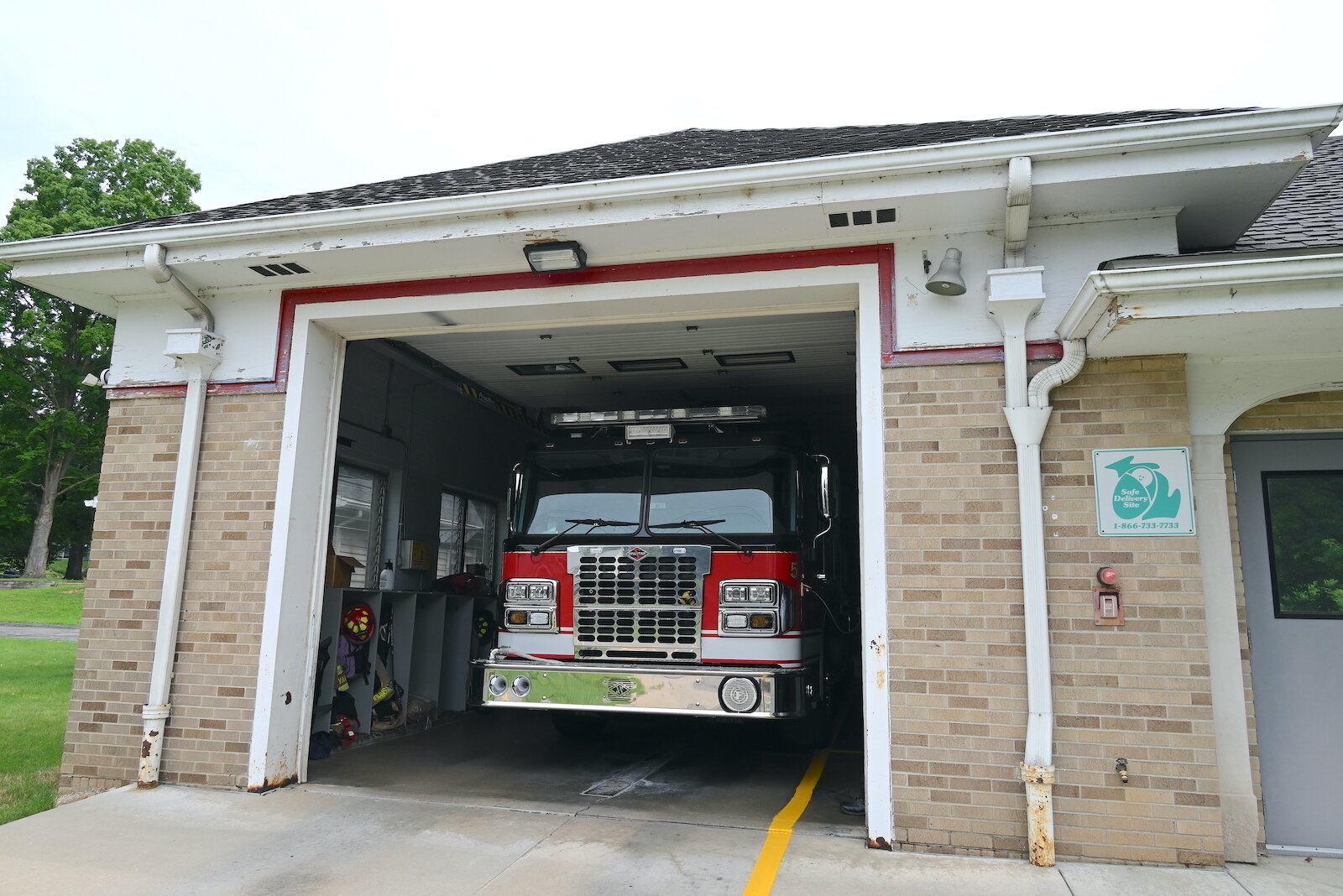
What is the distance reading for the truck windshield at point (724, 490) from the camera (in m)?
6.75

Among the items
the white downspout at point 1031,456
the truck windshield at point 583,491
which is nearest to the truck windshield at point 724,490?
the truck windshield at point 583,491

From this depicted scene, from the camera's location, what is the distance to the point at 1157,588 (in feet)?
16.0

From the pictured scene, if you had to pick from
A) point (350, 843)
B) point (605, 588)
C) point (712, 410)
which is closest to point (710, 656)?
point (605, 588)

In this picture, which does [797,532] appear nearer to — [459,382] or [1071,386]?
[1071,386]

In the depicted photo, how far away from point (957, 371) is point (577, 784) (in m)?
4.01

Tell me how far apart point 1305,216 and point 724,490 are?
440cm

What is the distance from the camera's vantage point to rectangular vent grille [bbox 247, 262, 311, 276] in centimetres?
636

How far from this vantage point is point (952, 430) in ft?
17.3

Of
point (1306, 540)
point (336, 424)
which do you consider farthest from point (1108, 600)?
point (336, 424)

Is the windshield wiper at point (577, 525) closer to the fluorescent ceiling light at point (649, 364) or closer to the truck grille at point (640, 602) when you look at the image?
the truck grille at point (640, 602)

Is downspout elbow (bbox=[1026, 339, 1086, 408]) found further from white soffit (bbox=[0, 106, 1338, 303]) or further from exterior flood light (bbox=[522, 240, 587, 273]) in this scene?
exterior flood light (bbox=[522, 240, 587, 273])

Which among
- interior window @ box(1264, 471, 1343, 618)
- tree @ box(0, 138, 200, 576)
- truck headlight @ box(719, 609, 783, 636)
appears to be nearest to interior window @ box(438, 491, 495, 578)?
truck headlight @ box(719, 609, 783, 636)

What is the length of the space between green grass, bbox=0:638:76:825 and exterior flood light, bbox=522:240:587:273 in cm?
485

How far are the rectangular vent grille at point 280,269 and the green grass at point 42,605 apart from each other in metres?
22.9
